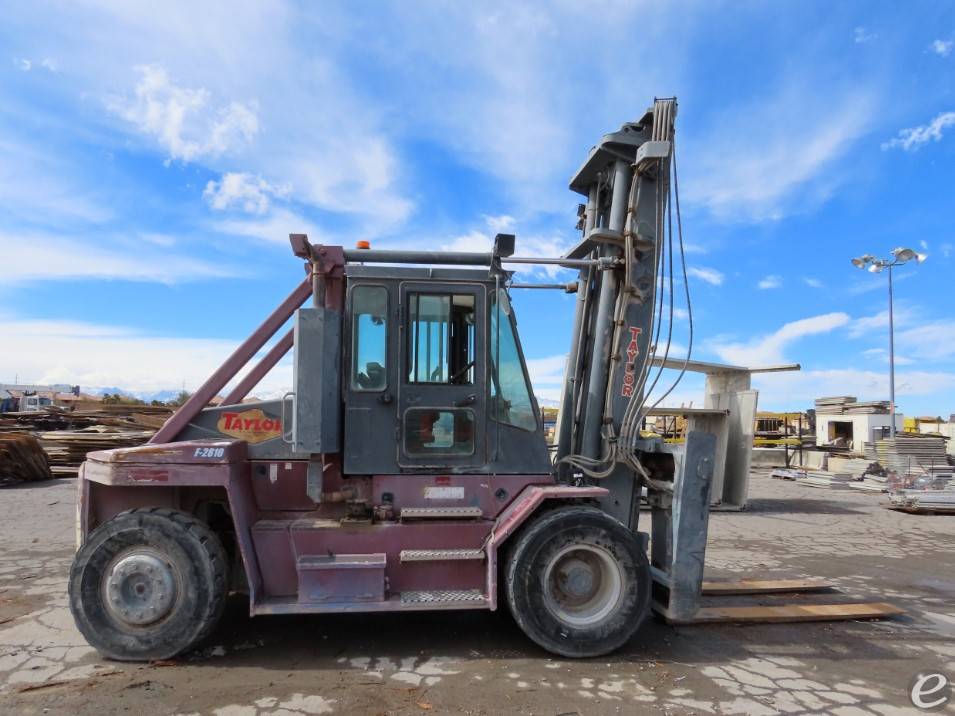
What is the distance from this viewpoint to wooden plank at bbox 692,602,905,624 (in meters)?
5.60

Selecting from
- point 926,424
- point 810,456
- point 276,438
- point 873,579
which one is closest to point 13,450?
point 276,438

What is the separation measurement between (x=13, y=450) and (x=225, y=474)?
14.0 meters

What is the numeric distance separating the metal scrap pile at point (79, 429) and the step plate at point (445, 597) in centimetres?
1342

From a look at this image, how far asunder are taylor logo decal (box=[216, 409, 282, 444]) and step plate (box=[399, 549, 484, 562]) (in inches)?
56.2

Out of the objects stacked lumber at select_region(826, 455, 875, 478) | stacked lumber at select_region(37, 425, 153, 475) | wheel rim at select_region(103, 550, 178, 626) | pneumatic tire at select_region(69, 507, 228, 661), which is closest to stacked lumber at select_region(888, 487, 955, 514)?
stacked lumber at select_region(826, 455, 875, 478)

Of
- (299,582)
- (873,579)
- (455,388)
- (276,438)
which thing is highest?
(455,388)

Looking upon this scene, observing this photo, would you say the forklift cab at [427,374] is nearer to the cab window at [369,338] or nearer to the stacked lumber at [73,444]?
the cab window at [369,338]

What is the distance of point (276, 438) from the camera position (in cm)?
516

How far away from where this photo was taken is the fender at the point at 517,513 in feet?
15.6

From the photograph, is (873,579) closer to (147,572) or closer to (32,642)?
(147,572)

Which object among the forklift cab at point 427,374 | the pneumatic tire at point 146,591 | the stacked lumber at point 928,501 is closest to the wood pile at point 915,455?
the stacked lumber at point 928,501

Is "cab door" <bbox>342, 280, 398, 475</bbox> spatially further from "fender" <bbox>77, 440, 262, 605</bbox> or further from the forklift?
"fender" <bbox>77, 440, 262, 605</bbox>

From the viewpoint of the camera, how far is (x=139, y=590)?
460 cm

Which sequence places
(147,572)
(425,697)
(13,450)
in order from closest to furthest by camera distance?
(425,697) < (147,572) < (13,450)
